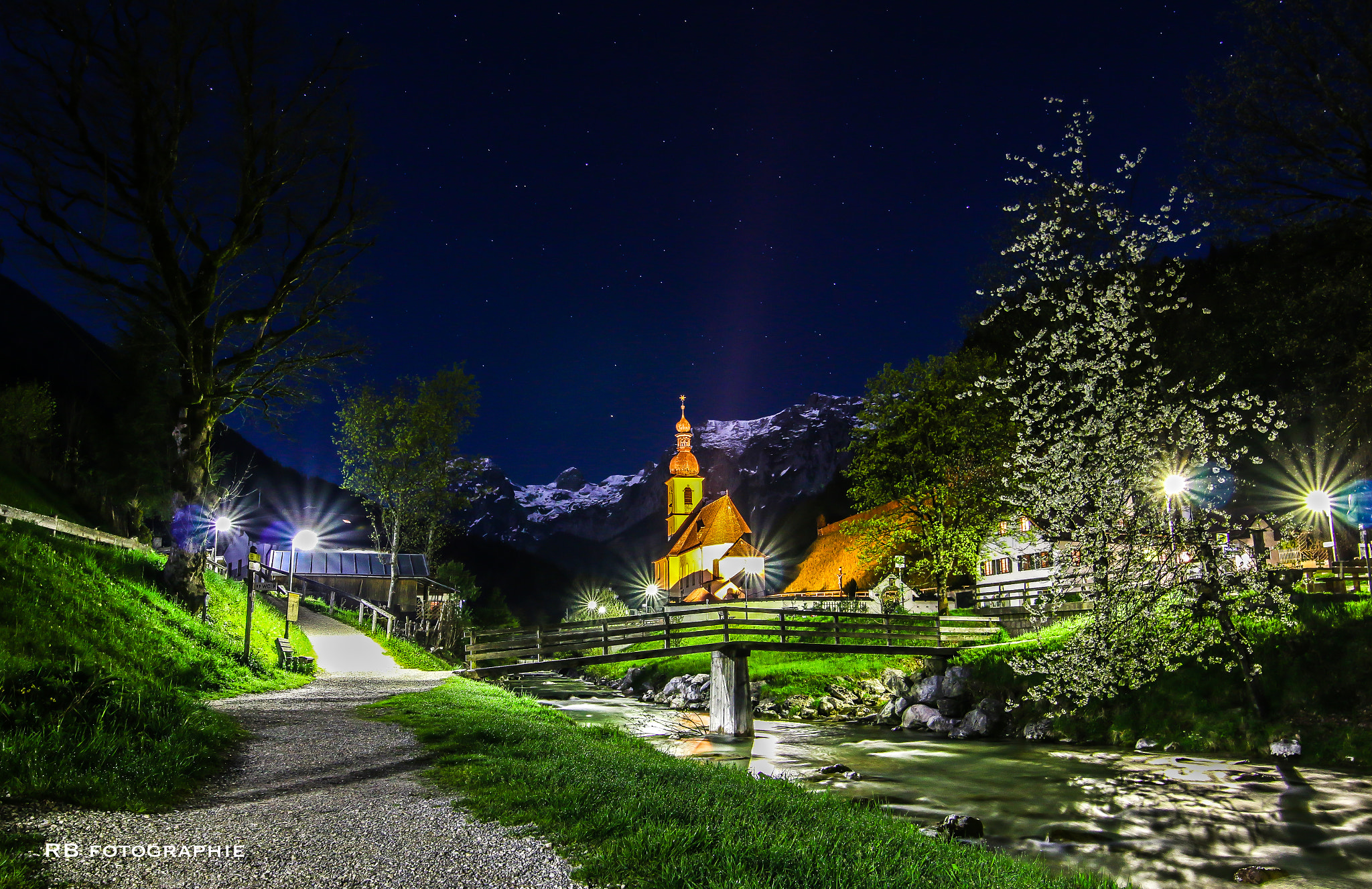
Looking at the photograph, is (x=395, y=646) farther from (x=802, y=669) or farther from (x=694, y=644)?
(x=802, y=669)

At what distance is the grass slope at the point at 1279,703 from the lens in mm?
15891

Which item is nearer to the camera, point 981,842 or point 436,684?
point 981,842

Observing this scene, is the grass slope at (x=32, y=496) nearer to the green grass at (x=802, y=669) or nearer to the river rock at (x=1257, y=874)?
the green grass at (x=802, y=669)

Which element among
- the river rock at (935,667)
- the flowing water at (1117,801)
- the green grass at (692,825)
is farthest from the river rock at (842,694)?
the green grass at (692,825)

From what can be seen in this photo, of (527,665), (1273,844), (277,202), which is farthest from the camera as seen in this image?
(527,665)

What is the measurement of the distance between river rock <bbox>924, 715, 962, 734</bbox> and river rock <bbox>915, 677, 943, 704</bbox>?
129 centimetres

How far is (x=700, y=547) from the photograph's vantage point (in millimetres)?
84750

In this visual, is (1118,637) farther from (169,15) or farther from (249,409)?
(169,15)

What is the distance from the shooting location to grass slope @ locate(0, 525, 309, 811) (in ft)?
23.5

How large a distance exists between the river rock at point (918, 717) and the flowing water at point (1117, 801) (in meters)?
2.08

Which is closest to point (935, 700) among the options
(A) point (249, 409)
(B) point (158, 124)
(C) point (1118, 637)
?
(C) point (1118, 637)

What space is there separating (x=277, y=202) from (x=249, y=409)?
5367 mm

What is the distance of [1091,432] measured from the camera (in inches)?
719

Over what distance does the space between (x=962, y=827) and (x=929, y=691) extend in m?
14.6
